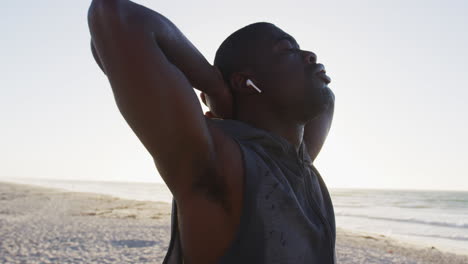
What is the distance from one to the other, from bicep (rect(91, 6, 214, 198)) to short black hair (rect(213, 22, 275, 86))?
0.46 meters

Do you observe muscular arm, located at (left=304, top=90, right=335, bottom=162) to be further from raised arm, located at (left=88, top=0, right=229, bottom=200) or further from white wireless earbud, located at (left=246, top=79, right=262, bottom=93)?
raised arm, located at (left=88, top=0, right=229, bottom=200)

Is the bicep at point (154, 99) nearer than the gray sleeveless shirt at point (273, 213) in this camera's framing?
Yes

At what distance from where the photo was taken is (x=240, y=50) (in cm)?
141

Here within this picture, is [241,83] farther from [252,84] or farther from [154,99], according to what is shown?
[154,99]

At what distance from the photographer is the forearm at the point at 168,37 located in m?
0.92

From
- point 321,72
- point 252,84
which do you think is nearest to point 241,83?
point 252,84

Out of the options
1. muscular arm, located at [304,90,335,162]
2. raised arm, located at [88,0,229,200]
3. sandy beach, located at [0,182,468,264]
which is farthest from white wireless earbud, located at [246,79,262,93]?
sandy beach, located at [0,182,468,264]

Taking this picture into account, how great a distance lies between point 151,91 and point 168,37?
0.18 m

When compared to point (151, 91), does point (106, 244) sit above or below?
below

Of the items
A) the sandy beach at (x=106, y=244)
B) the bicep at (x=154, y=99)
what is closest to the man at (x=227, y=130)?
the bicep at (x=154, y=99)

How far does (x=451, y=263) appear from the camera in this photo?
10578mm

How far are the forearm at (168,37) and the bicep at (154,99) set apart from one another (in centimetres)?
3

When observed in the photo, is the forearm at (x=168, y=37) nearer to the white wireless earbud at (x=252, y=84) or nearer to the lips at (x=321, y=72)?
the white wireless earbud at (x=252, y=84)

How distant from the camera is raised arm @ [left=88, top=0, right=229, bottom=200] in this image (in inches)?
35.5
